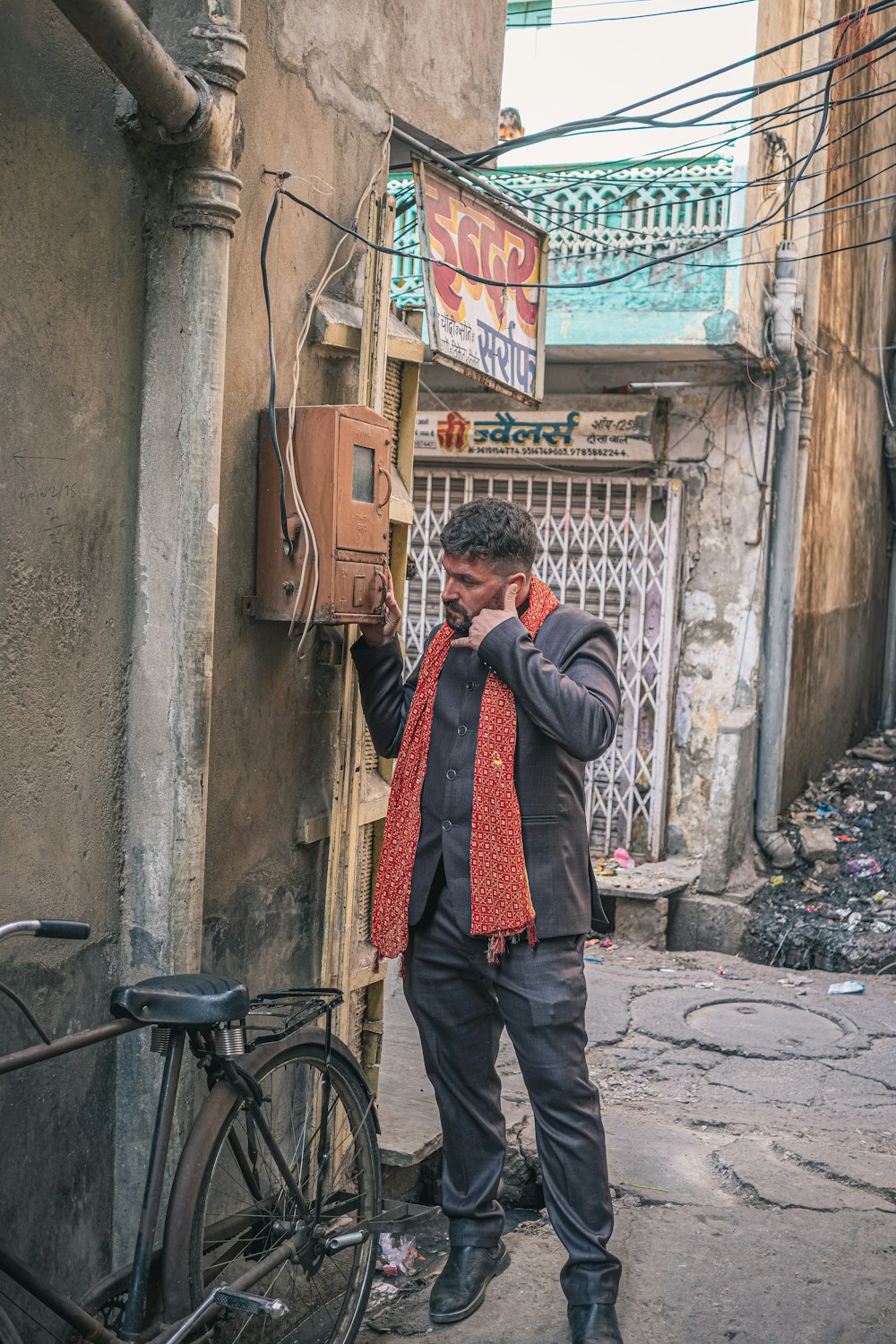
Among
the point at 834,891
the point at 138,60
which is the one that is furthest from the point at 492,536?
the point at 834,891

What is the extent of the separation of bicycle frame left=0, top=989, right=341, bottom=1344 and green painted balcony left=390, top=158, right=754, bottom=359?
694 cm

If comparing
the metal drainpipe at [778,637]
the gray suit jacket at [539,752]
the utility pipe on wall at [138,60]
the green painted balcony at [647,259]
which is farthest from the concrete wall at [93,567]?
the metal drainpipe at [778,637]

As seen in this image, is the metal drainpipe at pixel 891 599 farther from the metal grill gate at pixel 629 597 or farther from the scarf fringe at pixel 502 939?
the scarf fringe at pixel 502 939

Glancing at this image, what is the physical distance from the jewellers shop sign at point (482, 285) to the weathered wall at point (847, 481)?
17.3 feet

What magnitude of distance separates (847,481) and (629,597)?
406cm

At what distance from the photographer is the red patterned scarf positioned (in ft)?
11.1

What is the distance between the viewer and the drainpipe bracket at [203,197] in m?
3.16

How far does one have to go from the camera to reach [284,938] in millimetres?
3967

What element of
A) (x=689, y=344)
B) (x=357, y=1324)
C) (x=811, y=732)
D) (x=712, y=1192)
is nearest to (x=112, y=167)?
(x=357, y=1324)

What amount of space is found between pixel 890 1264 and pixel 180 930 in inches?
92.8

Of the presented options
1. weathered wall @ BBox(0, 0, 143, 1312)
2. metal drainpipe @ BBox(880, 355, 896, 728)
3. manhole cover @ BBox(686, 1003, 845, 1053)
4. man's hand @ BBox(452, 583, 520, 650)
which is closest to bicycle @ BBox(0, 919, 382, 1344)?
weathered wall @ BBox(0, 0, 143, 1312)

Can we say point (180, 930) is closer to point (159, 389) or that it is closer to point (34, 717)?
point (34, 717)

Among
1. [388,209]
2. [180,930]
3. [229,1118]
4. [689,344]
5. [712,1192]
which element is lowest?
[712,1192]

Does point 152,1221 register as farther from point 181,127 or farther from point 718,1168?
point 718,1168
